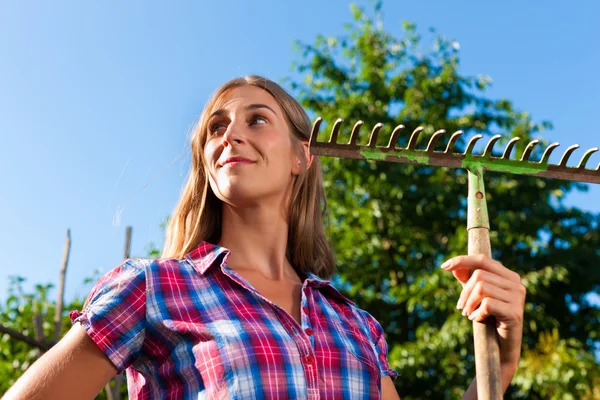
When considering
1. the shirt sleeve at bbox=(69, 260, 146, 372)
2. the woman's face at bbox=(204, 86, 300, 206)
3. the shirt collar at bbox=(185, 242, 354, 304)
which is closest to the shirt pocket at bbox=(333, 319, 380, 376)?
the shirt collar at bbox=(185, 242, 354, 304)

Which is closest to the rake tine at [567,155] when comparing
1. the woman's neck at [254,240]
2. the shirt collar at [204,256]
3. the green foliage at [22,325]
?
the woman's neck at [254,240]

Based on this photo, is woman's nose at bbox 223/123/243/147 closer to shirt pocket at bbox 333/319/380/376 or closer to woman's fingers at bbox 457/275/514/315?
shirt pocket at bbox 333/319/380/376

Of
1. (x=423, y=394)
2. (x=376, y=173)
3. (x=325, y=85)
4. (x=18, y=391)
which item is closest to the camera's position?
(x=18, y=391)

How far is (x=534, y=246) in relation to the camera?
8.55m

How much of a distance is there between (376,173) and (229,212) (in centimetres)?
700

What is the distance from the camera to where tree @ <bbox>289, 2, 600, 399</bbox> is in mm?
8094

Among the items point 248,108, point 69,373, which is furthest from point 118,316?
point 248,108

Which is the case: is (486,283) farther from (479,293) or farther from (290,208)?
(290,208)

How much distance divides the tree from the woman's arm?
6464mm

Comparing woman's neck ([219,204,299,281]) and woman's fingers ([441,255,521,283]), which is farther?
woman's neck ([219,204,299,281])

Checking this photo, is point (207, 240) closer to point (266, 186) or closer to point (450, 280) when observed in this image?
point (266, 186)

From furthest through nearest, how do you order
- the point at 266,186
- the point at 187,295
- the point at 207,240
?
1. the point at 207,240
2. the point at 266,186
3. the point at 187,295

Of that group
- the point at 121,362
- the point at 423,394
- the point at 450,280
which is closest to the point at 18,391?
the point at 121,362

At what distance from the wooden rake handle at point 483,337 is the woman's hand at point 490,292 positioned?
35mm
